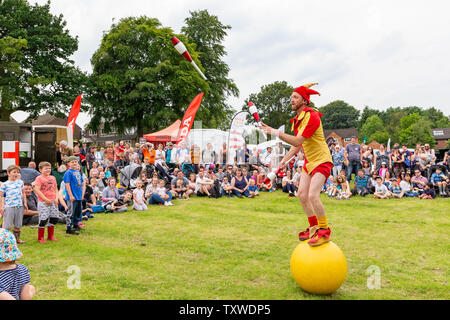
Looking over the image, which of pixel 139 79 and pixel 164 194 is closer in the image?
pixel 164 194

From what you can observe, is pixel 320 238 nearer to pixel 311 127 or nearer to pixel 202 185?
pixel 311 127

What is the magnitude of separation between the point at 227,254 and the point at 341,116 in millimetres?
105815

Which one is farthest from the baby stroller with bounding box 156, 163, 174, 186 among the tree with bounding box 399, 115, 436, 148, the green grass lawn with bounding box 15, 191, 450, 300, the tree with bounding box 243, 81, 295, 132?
the tree with bounding box 399, 115, 436, 148

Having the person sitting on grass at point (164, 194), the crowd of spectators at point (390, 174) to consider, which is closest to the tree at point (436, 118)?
the crowd of spectators at point (390, 174)

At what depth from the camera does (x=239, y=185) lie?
1484 centimetres

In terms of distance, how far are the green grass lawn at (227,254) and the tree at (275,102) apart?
48260 mm

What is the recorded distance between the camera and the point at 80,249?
6844mm

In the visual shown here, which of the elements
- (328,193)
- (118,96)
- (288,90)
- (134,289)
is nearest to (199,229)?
(134,289)

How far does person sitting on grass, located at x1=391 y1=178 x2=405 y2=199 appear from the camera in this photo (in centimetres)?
1370

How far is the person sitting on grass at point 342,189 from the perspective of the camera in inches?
538

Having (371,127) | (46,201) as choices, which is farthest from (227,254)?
(371,127)

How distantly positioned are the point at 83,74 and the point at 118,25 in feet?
23.5

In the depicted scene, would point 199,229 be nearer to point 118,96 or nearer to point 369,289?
point 369,289

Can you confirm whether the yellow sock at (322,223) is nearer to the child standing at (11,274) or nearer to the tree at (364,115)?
the child standing at (11,274)
